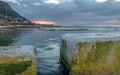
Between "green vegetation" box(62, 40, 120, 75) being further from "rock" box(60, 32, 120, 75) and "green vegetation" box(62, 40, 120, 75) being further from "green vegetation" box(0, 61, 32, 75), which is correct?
"green vegetation" box(0, 61, 32, 75)

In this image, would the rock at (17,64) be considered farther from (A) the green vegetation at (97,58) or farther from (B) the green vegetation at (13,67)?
(A) the green vegetation at (97,58)

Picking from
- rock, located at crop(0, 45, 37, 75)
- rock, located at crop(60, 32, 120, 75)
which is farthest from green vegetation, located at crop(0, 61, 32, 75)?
rock, located at crop(60, 32, 120, 75)

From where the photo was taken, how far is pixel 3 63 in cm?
958

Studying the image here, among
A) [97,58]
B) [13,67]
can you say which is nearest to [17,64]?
[13,67]

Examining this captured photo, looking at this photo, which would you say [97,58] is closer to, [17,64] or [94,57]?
[94,57]

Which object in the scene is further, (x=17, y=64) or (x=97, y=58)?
(x=97, y=58)

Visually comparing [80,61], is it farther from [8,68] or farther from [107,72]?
[8,68]

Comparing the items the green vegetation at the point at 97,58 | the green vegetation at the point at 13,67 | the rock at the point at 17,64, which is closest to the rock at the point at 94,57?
the green vegetation at the point at 97,58

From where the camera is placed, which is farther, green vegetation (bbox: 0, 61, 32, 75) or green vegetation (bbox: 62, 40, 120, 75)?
green vegetation (bbox: 62, 40, 120, 75)

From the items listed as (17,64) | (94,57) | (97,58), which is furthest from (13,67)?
(97,58)

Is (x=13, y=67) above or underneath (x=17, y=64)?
underneath

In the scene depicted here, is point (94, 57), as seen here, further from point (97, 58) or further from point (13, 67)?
point (13, 67)

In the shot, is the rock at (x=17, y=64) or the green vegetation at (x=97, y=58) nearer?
the rock at (x=17, y=64)

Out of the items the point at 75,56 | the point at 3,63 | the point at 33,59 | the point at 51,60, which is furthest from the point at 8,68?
the point at 51,60
